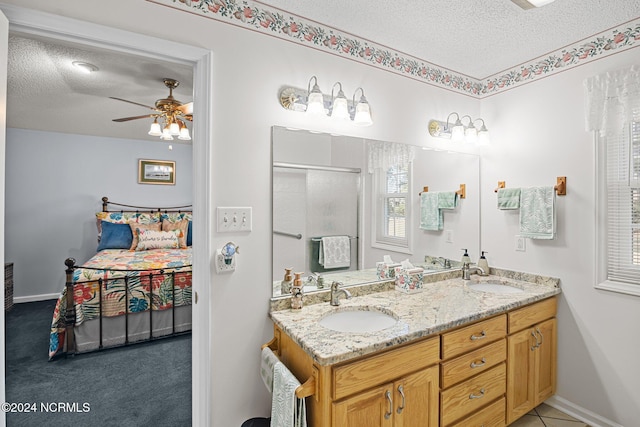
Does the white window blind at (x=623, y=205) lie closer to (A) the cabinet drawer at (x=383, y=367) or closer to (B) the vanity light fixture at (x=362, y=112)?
(A) the cabinet drawer at (x=383, y=367)

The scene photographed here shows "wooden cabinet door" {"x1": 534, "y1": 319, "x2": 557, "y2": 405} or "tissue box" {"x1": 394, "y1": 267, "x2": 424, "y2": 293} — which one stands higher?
"tissue box" {"x1": 394, "y1": 267, "x2": 424, "y2": 293}

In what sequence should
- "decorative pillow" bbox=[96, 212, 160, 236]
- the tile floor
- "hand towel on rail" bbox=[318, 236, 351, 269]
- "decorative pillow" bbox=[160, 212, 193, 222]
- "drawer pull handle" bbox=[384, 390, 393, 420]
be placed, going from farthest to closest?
"decorative pillow" bbox=[160, 212, 193, 222]
"decorative pillow" bbox=[96, 212, 160, 236]
the tile floor
"hand towel on rail" bbox=[318, 236, 351, 269]
"drawer pull handle" bbox=[384, 390, 393, 420]

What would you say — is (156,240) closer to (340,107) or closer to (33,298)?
(33,298)

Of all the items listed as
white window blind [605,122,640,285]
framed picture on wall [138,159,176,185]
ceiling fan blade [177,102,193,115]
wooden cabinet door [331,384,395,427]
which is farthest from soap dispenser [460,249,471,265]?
framed picture on wall [138,159,176,185]

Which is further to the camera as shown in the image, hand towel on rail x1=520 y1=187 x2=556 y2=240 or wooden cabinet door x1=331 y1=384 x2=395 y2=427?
hand towel on rail x1=520 y1=187 x2=556 y2=240

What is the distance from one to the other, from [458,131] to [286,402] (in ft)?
7.06

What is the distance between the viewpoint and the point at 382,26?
1847 millimetres

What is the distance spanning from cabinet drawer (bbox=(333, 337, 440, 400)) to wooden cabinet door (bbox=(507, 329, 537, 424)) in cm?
68

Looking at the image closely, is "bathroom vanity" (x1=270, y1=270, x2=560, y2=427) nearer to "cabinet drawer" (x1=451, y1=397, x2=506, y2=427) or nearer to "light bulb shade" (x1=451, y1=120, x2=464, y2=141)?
"cabinet drawer" (x1=451, y1=397, x2=506, y2=427)

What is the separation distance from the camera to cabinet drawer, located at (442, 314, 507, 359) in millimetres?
1558

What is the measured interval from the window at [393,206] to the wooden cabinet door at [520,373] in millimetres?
860

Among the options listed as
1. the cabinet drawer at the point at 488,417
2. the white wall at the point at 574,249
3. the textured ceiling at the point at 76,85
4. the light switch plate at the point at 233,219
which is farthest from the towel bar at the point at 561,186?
the textured ceiling at the point at 76,85

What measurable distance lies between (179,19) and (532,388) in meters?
2.88

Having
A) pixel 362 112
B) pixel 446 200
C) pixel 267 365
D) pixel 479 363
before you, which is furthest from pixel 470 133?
pixel 267 365
